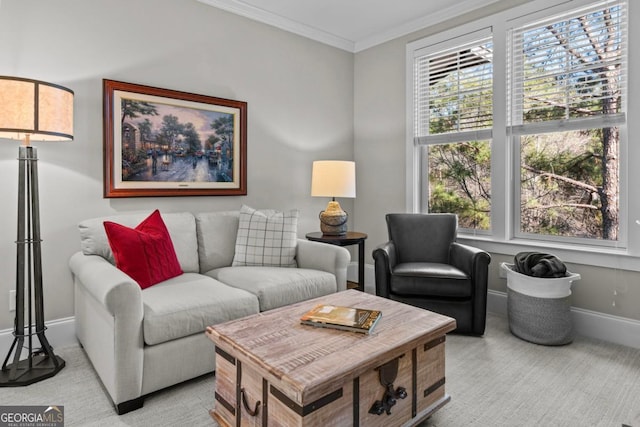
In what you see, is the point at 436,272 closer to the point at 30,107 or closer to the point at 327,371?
the point at 327,371

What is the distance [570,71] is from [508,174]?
841 mm

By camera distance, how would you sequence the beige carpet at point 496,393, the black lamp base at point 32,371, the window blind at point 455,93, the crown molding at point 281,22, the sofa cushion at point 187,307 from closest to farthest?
the beige carpet at point 496,393
the sofa cushion at point 187,307
the black lamp base at point 32,371
the crown molding at point 281,22
the window blind at point 455,93

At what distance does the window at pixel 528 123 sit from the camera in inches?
106

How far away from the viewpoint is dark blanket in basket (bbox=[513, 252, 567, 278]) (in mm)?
2551

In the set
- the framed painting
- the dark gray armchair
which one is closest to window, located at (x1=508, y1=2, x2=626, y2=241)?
the dark gray armchair

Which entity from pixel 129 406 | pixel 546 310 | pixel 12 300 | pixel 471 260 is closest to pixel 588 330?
pixel 546 310

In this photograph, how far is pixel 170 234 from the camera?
267cm

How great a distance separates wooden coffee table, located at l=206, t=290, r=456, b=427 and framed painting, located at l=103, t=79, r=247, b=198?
1.64 metres

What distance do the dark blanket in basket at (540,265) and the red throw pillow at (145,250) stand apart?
235 cm

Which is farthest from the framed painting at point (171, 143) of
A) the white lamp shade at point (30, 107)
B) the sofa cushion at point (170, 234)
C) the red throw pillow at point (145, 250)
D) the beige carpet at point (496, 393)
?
the beige carpet at point (496, 393)

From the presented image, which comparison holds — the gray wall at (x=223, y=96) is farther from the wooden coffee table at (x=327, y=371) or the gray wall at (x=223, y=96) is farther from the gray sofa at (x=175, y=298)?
the wooden coffee table at (x=327, y=371)

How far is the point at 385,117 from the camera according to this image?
3.98m

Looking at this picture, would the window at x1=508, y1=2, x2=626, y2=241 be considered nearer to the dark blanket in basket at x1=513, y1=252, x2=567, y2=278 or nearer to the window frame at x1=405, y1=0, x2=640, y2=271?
the window frame at x1=405, y1=0, x2=640, y2=271

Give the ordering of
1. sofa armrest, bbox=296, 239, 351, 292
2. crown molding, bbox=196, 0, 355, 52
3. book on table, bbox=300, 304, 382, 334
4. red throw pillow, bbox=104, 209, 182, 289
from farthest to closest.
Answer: crown molding, bbox=196, 0, 355, 52 → sofa armrest, bbox=296, 239, 351, 292 → red throw pillow, bbox=104, 209, 182, 289 → book on table, bbox=300, 304, 382, 334
